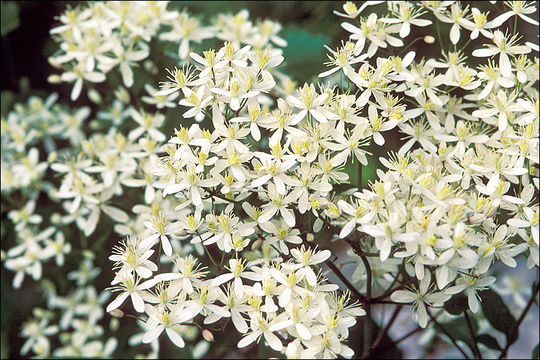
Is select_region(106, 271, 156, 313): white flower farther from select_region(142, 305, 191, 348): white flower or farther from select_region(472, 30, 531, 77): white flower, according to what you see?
select_region(472, 30, 531, 77): white flower

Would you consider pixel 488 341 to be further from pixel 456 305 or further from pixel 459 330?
pixel 456 305

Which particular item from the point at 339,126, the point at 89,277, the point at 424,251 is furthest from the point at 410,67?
the point at 89,277

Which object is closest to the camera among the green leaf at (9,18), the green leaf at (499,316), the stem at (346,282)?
the stem at (346,282)

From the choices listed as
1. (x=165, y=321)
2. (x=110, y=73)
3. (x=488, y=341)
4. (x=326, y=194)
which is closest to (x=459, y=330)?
(x=488, y=341)

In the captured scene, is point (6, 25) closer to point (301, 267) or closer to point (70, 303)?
point (70, 303)

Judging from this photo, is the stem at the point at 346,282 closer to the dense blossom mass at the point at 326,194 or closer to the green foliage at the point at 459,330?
the dense blossom mass at the point at 326,194

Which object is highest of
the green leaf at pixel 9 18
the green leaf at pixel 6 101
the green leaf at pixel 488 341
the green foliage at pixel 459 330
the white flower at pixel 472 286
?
the green leaf at pixel 9 18

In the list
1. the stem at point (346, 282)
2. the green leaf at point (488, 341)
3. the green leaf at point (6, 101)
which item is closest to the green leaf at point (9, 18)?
the green leaf at point (6, 101)
